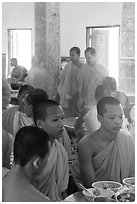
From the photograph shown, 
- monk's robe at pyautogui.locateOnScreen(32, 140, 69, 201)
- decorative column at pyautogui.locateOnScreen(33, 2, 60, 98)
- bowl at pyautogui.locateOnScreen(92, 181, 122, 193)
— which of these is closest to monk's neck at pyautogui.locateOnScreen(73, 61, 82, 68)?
decorative column at pyautogui.locateOnScreen(33, 2, 60, 98)

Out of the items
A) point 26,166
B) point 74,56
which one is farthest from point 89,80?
point 26,166

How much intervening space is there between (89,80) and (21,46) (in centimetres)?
73

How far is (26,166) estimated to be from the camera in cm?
127

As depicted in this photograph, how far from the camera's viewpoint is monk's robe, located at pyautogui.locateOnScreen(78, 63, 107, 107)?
3226mm

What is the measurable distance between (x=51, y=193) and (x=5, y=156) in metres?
0.30

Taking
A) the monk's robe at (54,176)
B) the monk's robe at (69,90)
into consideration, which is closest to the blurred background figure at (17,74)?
the monk's robe at (69,90)

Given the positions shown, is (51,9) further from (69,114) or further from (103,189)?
(103,189)

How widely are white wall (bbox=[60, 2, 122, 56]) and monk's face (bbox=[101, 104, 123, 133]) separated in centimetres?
172

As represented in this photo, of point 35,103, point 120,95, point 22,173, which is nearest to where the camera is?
point 22,173

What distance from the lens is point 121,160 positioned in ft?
6.14

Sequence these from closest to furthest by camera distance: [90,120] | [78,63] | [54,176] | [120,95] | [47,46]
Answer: [54,176], [90,120], [120,95], [78,63], [47,46]

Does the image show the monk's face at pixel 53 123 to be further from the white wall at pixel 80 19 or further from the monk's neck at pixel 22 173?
the white wall at pixel 80 19

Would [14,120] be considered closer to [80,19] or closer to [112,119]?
[112,119]

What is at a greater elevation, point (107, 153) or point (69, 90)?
point (69, 90)
